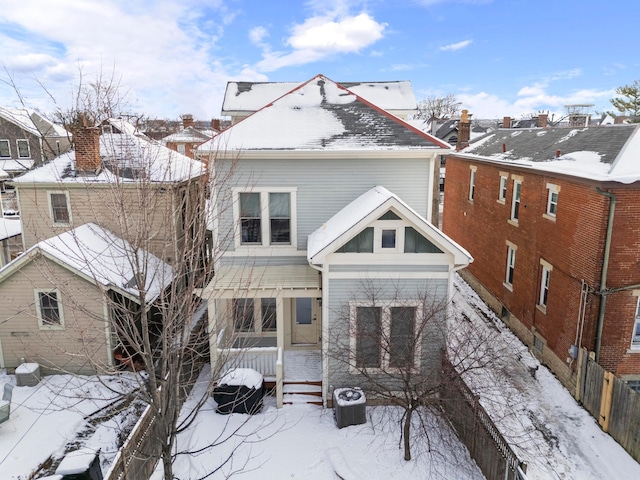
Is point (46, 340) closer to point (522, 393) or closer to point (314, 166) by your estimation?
point (314, 166)

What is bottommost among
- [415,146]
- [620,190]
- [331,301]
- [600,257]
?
[331,301]

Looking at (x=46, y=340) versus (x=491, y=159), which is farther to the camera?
(x=491, y=159)

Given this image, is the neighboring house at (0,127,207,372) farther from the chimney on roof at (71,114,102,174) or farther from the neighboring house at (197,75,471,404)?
the neighboring house at (197,75,471,404)

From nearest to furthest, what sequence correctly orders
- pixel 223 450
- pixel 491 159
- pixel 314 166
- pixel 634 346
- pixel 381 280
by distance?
pixel 223 450
pixel 381 280
pixel 634 346
pixel 314 166
pixel 491 159

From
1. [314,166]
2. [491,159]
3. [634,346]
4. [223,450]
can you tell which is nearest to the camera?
[223,450]

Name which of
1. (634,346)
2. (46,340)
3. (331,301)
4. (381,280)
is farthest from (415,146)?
(46,340)

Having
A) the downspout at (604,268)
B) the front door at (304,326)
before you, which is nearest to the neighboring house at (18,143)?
the front door at (304,326)

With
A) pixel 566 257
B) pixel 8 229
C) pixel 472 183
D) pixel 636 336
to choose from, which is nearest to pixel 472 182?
pixel 472 183
